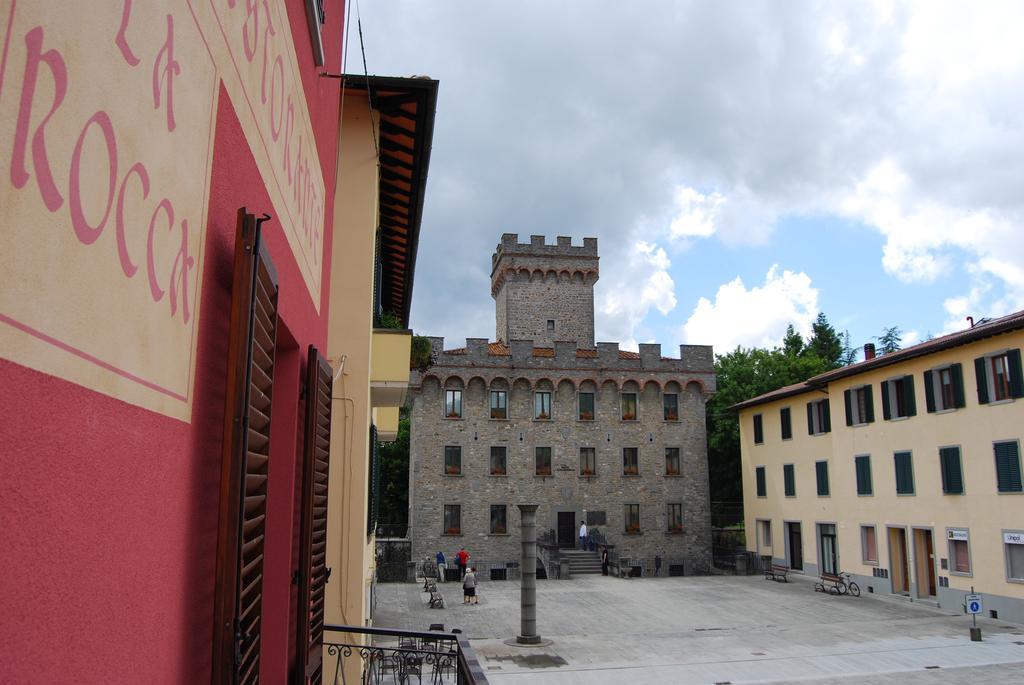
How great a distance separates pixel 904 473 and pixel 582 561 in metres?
14.8

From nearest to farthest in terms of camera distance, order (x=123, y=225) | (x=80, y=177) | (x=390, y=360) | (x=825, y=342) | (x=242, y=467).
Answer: (x=80, y=177), (x=123, y=225), (x=242, y=467), (x=390, y=360), (x=825, y=342)

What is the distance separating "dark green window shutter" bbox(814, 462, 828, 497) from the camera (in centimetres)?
3071

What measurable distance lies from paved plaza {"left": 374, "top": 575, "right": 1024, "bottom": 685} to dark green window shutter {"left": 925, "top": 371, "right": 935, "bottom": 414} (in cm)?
655

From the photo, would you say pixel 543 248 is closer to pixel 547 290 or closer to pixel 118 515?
pixel 547 290

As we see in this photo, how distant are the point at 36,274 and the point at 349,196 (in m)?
7.88

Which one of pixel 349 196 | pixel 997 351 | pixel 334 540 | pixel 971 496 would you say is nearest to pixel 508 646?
pixel 334 540

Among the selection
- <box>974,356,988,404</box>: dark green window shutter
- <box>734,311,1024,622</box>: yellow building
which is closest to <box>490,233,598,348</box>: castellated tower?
<box>734,311,1024,622</box>: yellow building

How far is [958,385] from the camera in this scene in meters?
23.2

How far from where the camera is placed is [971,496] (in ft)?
74.1

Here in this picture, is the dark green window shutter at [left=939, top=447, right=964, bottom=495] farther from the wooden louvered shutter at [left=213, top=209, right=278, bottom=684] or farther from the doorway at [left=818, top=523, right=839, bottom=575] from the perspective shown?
the wooden louvered shutter at [left=213, top=209, right=278, bottom=684]

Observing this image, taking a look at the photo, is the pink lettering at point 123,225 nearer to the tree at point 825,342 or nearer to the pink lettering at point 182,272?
the pink lettering at point 182,272

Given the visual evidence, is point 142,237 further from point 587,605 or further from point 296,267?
point 587,605

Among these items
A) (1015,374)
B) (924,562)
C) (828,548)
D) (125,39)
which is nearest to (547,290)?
(828,548)

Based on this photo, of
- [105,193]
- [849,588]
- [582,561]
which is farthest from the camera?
[582,561]
